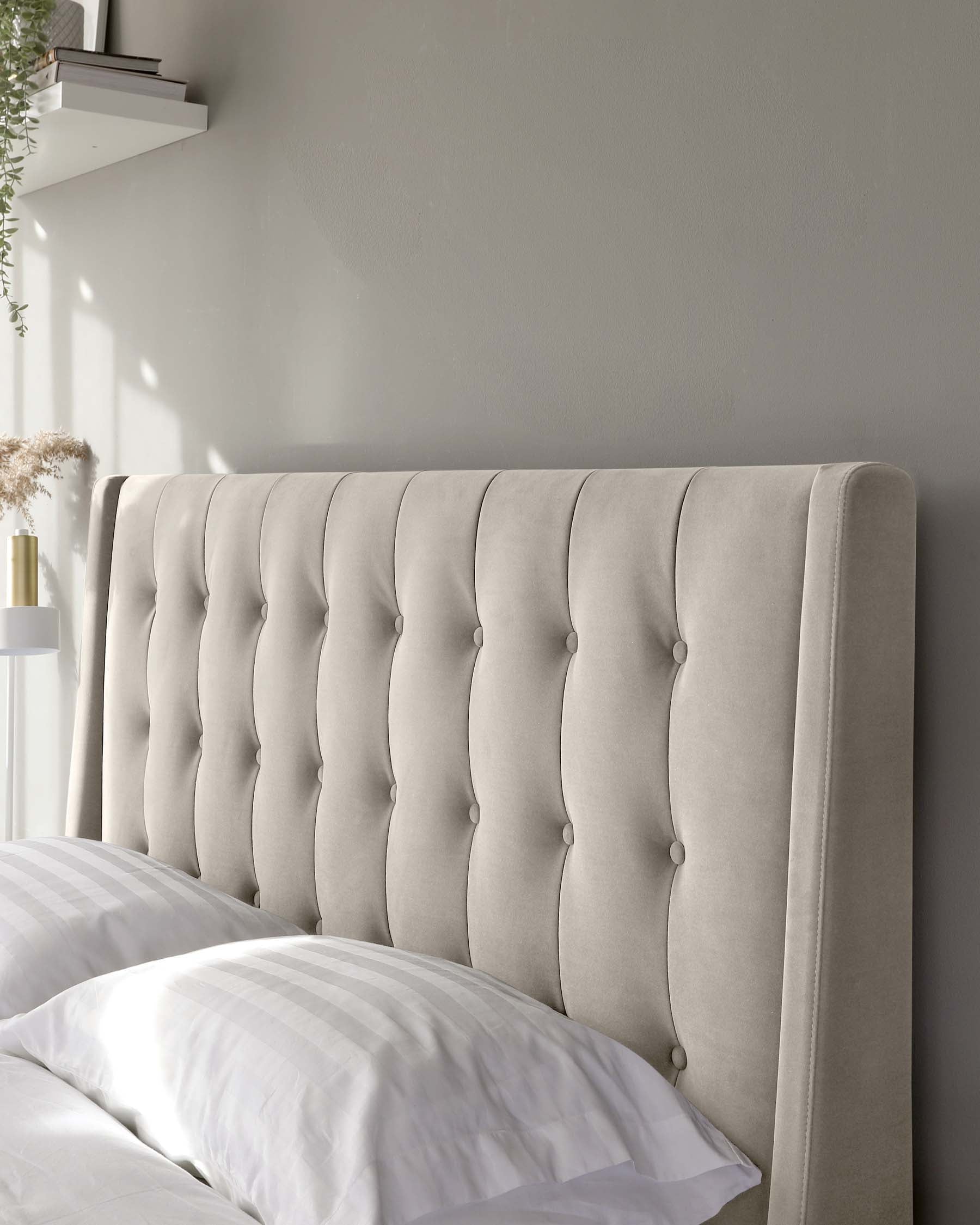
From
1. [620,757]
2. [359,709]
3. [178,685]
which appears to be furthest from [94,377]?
[620,757]

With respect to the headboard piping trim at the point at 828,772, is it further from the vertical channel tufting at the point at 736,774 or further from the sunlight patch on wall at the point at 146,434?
the sunlight patch on wall at the point at 146,434

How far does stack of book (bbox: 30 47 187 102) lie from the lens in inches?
82.0

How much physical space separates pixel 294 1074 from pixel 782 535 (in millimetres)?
693

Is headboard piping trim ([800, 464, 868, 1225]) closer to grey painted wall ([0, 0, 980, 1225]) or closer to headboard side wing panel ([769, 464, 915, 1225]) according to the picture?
headboard side wing panel ([769, 464, 915, 1225])

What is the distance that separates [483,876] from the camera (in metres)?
1.55

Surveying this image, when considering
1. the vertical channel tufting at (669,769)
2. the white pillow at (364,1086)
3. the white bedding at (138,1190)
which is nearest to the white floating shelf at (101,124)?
the vertical channel tufting at (669,769)

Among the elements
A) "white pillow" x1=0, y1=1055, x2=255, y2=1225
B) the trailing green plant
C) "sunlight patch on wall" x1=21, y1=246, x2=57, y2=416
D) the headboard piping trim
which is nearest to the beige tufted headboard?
the headboard piping trim

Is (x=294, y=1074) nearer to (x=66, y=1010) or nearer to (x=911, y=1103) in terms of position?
(x=66, y=1010)

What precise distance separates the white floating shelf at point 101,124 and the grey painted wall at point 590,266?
0.15ft

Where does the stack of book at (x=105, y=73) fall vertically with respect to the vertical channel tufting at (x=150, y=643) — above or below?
above

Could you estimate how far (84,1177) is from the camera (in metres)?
1.12

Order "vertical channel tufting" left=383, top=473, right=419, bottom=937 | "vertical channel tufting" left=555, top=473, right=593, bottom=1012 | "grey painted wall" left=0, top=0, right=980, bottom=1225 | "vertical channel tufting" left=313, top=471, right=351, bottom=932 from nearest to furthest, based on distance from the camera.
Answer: "grey painted wall" left=0, top=0, right=980, bottom=1225 → "vertical channel tufting" left=555, top=473, right=593, bottom=1012 → "vertical channel tufting" left=383, top=473, right=419, bottom=937 → "vertical channel tufting" left=313, top=471, right=351, bottom=932

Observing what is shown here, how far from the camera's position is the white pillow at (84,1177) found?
1.07 metres

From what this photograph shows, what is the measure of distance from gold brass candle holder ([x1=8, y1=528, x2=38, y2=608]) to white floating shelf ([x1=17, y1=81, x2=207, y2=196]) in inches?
29.2
